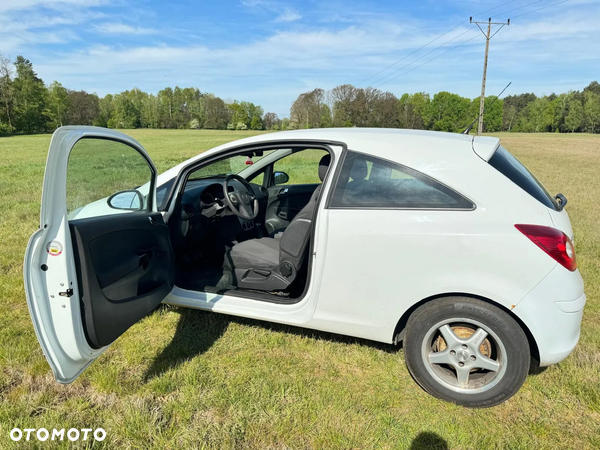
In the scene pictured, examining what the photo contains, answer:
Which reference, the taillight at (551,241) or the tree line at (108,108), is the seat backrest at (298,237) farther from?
the tree line at (108,108)

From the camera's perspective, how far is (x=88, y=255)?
2104 millimetres

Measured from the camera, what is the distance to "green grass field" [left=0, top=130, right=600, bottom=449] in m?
2.18

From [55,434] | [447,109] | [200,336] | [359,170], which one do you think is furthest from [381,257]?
[447,109]

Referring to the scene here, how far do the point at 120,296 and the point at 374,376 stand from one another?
1732mm

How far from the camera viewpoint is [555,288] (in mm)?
2158

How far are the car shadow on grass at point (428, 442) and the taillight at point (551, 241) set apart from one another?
1172 mm

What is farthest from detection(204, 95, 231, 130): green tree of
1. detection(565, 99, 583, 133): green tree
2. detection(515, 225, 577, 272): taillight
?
detection(515, 225, 577, 272): taillight

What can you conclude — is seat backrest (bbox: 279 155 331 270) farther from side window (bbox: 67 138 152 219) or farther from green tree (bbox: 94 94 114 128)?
green tree (bbox: 94 94 114 128)

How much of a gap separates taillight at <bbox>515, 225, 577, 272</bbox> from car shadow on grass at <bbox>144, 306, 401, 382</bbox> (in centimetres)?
134

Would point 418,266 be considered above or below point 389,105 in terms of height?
below

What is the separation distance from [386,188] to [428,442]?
1.46 meters

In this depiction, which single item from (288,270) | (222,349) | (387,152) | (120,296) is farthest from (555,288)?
(120,296)

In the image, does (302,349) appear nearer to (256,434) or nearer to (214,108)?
(256,434)

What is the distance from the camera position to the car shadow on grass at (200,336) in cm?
285
